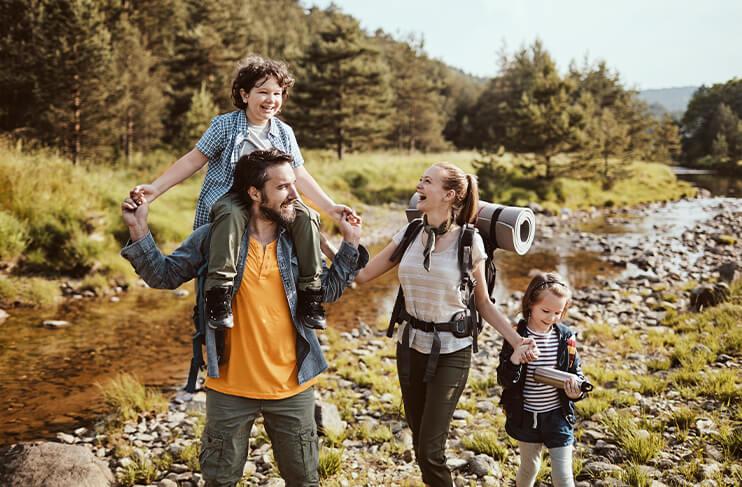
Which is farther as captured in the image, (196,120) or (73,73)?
(196,120)

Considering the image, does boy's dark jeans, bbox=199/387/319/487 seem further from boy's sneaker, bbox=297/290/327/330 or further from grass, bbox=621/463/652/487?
grass, bbox=621/463/652/487

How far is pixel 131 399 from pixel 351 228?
5245mm

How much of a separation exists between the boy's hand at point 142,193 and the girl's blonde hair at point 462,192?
186 centimetres

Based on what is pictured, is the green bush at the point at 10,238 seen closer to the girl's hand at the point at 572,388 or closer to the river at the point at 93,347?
the river at the point at 93,347

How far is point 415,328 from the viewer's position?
3.83 m

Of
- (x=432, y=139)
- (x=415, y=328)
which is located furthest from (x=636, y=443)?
(x=432, y=139)

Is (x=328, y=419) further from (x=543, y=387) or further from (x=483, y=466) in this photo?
(x=543, y=387)

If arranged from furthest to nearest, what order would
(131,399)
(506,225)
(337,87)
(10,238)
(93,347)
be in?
(337,87) < (10,238) < (93,347) < (131,399) < (506,225)

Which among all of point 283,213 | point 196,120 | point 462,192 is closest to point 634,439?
point 462,192

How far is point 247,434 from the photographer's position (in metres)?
3.28

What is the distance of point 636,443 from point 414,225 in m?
3.09

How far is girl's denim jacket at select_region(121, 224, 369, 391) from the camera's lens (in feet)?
9.82

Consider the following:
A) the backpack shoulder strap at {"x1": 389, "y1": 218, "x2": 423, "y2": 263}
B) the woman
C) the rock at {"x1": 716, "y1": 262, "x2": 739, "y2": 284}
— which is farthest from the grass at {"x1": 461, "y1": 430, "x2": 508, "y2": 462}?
the rock at {"x1": 716, "y1": 262, "x2": 739, "y2": 284}

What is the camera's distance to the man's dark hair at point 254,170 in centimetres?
318
